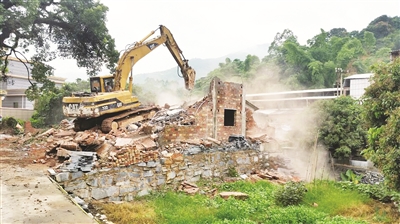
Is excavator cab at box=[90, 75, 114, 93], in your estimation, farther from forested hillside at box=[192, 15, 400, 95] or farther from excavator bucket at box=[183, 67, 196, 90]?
forested hillside at box=[192, 15, 400, 95]

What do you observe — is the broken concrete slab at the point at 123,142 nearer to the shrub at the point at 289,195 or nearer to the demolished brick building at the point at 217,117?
the demolished brick building at the point at 217,117

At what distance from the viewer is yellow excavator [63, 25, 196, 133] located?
430 inches

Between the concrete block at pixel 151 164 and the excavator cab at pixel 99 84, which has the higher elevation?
the excavator cab at pixel 99 84

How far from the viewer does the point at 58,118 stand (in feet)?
84.3

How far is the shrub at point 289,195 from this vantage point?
24.9ft

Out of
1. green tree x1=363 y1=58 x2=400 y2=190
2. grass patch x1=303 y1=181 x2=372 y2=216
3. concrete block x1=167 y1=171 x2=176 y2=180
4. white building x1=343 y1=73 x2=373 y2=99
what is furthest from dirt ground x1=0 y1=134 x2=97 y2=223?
white building x1=343 y1=73 x2=373 y2=99

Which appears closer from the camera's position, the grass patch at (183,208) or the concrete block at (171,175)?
the grass patch at (183,208)

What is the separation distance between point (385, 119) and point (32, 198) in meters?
7.63

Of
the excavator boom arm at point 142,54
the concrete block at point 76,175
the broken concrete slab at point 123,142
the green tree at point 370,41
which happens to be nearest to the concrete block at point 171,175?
the broken concrete slab at point 123,142

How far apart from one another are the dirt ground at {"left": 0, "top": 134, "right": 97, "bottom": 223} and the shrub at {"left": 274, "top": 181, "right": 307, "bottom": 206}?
4581 millimetres

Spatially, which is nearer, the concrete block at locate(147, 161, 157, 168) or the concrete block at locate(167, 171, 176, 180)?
the concrete block at locate(147, 161, 157, 168)

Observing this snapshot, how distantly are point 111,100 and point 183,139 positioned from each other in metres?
3.17

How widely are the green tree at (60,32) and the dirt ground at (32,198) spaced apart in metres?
6.66

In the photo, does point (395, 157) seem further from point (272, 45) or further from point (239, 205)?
point (272, 45)
